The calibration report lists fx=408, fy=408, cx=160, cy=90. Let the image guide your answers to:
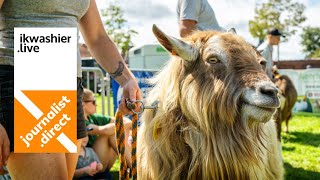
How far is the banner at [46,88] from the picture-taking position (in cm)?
212

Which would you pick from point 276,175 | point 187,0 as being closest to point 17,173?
point 276,175

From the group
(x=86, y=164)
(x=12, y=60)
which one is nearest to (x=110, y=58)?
(x=12, y=60)

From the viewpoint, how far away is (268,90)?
2.66 metres

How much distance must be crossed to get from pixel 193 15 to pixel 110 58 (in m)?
1.83

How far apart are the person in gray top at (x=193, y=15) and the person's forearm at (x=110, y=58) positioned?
1.67 metres

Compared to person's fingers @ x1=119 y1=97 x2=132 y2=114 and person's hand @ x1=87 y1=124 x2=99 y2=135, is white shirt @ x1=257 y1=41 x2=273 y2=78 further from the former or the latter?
person's fingers @ x1=119 y1=97 x2=132 y2=114

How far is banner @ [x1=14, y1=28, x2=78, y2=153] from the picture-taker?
6.94 feet

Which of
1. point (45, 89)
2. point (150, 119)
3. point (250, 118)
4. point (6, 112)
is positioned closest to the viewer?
point (6, 112)

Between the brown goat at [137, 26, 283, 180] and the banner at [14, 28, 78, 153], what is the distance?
36.6 inches

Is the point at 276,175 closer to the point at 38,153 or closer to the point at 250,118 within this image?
the point at 250,118

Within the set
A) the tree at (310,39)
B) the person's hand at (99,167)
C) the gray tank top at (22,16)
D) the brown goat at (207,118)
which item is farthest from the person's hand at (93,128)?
the tree at (310,39)

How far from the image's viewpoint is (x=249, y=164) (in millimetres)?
3096

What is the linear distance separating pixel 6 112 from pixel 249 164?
1842 mm

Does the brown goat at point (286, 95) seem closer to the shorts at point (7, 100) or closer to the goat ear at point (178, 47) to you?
the goat ear at point (178, 47)
